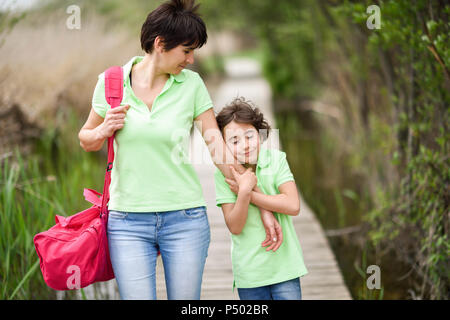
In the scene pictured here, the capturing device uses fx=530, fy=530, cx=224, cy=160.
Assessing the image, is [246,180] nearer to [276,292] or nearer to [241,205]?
[241,205]

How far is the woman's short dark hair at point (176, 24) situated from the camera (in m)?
1.88

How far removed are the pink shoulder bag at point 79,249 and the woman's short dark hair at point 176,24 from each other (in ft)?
0.72

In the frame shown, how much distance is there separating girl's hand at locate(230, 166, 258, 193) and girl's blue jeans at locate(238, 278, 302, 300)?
0.42m

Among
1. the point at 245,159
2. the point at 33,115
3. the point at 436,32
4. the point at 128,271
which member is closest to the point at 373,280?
the point at 436,32

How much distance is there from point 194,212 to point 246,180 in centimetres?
23

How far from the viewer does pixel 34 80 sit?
22.0 feet

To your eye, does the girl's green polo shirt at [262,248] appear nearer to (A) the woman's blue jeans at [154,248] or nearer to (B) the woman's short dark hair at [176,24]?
(A) the woman's blue jeans at [154,248]

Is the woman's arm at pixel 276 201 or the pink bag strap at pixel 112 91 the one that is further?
the woman's arm at pixel 276 201

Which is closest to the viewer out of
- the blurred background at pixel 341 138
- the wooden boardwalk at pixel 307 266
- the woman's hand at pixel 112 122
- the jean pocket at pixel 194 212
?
the woman's hand at pixel 112 122

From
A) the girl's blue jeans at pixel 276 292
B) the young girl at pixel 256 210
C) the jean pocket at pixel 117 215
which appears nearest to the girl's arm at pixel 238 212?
the young girl at pixel 256 210

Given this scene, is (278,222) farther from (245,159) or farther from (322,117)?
(322,117)

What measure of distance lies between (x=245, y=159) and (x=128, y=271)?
626mm

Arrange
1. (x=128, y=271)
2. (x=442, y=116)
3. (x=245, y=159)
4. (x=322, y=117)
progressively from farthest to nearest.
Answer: (x=322, y=117) → (x=442, y=116) → (x=245, y=159) → (x=128, y=271)

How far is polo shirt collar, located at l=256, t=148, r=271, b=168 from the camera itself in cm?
214
